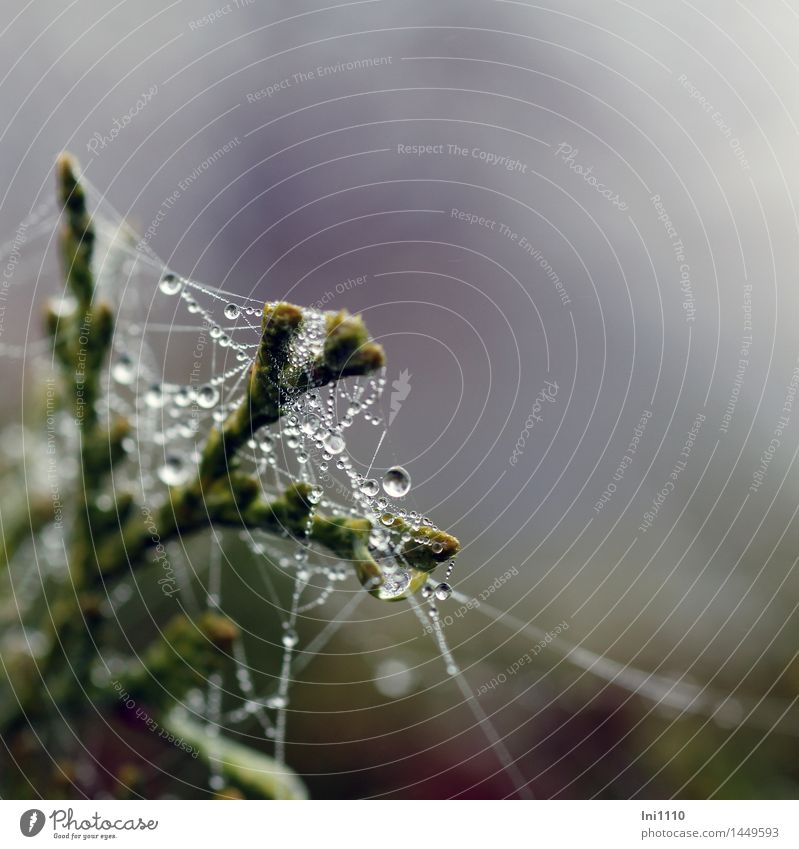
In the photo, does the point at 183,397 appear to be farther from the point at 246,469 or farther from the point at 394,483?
the point at 394,483

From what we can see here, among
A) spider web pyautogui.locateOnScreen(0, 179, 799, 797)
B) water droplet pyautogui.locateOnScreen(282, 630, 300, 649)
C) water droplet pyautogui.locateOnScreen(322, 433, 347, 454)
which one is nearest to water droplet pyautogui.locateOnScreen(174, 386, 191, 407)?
spider web pyautogui.locateOnScreen(0, 179, 799, 797)

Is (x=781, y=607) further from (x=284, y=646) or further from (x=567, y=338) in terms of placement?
(x=284, y=646)

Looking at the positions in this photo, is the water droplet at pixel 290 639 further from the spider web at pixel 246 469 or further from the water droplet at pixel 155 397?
the water droplet at pixel 155 397

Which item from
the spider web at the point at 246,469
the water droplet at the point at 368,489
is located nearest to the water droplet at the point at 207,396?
the spider web at the point at 246,469

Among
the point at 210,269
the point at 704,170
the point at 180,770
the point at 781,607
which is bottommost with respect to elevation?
the point at 180,770

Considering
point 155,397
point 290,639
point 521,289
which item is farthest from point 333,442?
point 521,289
